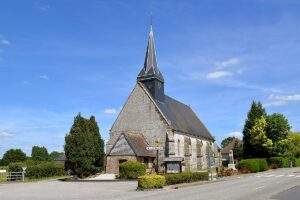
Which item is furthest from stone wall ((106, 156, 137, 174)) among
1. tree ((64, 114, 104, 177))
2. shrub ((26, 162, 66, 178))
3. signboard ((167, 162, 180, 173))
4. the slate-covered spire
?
the slate-covered spire

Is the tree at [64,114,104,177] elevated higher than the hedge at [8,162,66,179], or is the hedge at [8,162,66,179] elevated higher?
the tree at [64,114,104,177]

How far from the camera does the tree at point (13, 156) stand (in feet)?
280

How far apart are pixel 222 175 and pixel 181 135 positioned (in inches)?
489

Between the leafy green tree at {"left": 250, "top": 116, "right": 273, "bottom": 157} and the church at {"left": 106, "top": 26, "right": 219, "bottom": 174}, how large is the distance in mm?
16874

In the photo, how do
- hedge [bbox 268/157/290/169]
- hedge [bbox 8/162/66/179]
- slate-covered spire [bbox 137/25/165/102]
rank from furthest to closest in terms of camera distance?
hedge [bbox 268/157/290/169]
slate-covered spire [bbox 137/25/165/102]
hedge [bbox 8/162/66/179]

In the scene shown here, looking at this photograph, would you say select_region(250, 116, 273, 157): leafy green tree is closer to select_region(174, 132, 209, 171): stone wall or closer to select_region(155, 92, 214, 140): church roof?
select_region(155, 92, 214, 140): church roof

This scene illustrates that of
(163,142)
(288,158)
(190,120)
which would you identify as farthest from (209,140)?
(163,142)

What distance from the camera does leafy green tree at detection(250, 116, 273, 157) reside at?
70188mm

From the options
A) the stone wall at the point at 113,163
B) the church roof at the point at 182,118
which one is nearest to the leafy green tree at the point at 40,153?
the church roof at the point at 182,118

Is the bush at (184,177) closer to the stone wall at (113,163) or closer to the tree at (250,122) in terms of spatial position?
the stone wall at (113,163)

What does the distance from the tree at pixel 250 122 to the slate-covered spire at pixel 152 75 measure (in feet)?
88.0

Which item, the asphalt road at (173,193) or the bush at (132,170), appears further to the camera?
the bush at (132,170)

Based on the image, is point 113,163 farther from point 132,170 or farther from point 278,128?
point 278,128

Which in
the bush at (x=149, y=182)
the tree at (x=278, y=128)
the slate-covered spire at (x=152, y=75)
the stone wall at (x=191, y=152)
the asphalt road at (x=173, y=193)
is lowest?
the asphalt road at (x=173, y=193)
